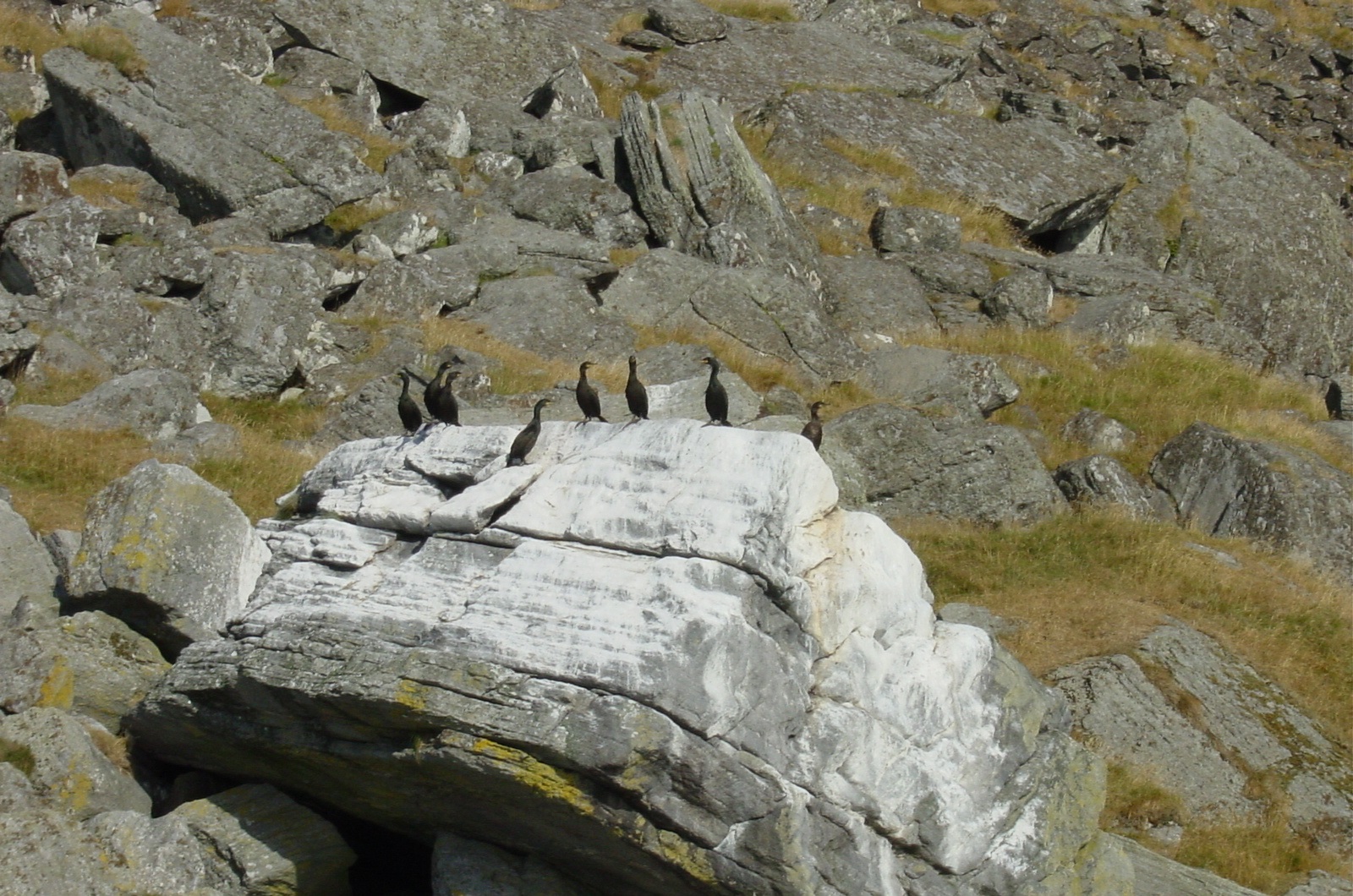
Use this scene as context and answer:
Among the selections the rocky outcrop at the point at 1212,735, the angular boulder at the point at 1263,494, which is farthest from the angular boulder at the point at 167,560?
the angular boulder at the point at 1263,494

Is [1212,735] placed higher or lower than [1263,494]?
higher

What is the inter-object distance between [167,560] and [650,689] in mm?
5029

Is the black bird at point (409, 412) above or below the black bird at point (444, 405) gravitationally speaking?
below

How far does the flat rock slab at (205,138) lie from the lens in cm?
2442

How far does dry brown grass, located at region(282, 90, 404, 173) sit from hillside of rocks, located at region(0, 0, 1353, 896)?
110mm

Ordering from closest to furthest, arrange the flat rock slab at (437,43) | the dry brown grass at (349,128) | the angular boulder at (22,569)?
the angular boulder at (22,569) < the dry brown grass at (349,128) < the flat rock slab at (437,43)

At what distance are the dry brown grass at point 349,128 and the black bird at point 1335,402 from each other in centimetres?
1810

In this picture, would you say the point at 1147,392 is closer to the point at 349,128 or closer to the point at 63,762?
the point at 349,128

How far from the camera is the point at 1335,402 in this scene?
A: 2742 cm

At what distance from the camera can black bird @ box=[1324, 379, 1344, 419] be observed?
89.0 ft

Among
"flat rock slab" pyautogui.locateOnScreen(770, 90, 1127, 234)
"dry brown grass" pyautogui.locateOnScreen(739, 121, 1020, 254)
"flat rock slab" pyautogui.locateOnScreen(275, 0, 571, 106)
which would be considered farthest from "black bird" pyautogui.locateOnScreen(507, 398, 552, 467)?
"flat rock slab" pyautogui.locateOnScreen(770, 90, 1127, 234)

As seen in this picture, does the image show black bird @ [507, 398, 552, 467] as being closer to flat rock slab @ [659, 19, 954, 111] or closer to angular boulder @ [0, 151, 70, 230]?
angular boulder @ [0, 151, 70, 230]

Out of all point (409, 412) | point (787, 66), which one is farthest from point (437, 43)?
point (409, 412)

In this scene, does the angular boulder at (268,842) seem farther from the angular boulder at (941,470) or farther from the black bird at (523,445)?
the angular boulder at (941,470)
